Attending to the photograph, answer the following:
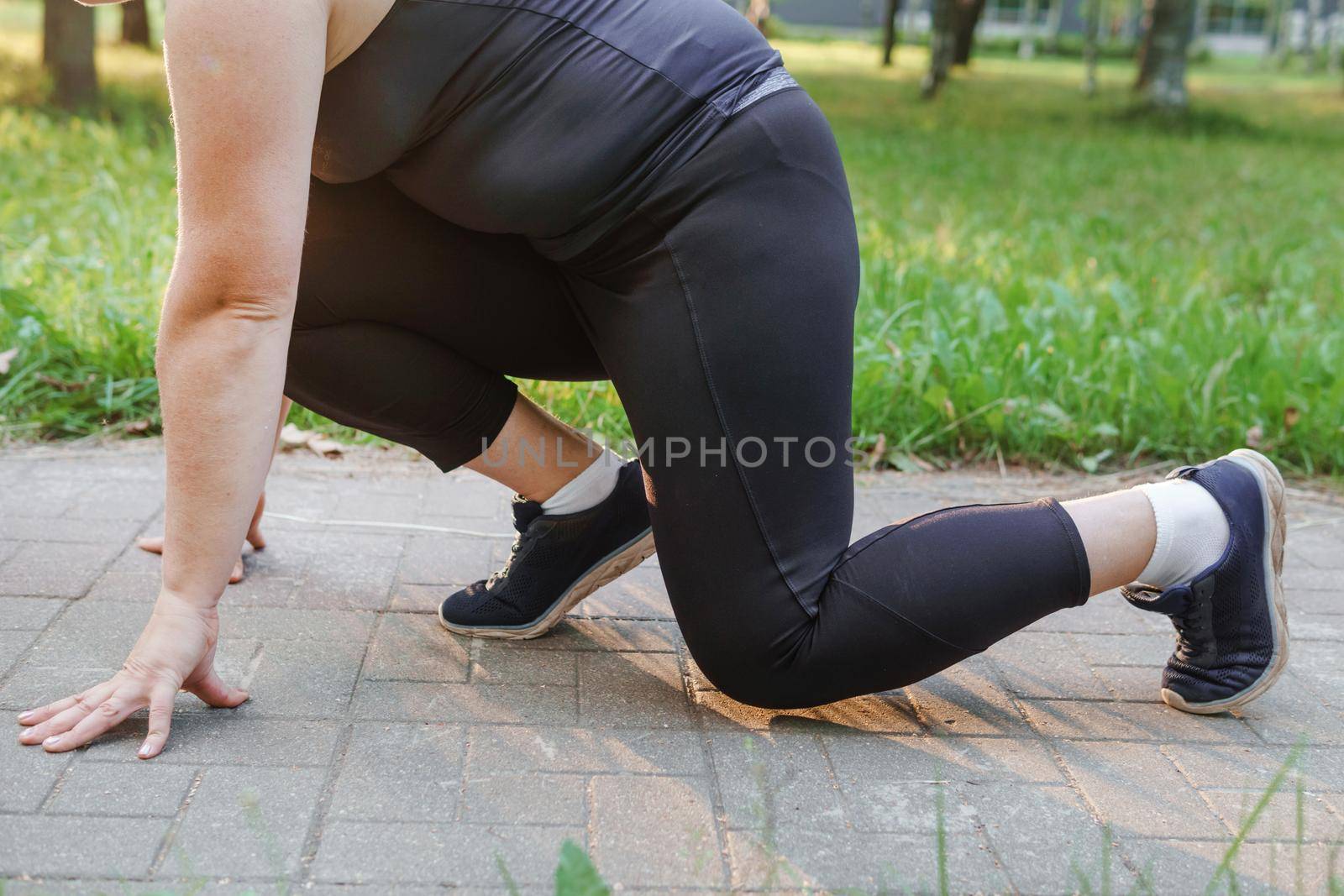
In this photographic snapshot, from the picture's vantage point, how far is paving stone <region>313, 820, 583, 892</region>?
1.49m

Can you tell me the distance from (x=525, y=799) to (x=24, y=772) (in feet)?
2.17

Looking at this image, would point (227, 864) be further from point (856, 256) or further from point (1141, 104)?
point (1141, 104)

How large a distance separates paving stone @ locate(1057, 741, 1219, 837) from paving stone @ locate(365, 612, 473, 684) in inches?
38.3

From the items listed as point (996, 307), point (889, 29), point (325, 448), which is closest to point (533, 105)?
point (325, 448)

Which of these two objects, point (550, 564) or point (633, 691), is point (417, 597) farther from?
point (633, 691)

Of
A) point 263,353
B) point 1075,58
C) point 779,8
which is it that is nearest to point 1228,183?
point 263,353

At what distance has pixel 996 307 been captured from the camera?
3760mm

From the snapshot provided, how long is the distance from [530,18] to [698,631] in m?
0.89

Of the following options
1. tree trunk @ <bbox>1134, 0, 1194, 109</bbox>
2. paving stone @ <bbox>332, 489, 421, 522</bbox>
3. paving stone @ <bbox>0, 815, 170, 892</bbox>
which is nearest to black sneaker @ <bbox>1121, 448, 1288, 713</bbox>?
paving stone @ <bbox>0, 815, 170, 892</bbox>

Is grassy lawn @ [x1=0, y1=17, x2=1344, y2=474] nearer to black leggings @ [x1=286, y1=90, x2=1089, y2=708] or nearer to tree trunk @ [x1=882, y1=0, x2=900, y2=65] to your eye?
black leggings @ [x1=286, y1=90, x2=1089, y2=708]

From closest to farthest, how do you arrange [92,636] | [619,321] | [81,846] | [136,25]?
[81,846], [619,321], [92,636], [136,25]

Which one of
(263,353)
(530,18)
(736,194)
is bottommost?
(263,353)

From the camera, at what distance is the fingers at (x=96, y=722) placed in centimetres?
168

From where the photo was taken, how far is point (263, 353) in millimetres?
1621
